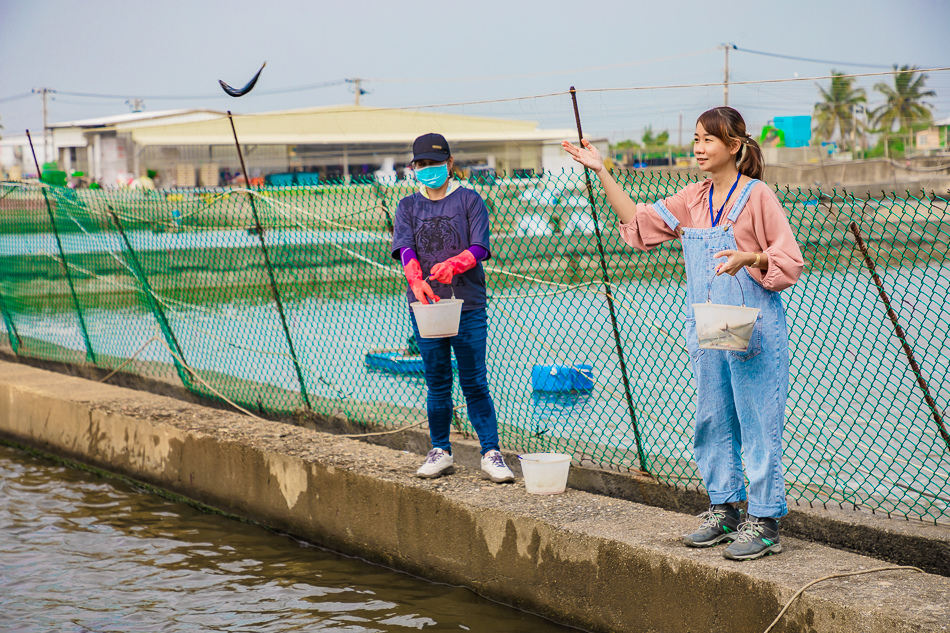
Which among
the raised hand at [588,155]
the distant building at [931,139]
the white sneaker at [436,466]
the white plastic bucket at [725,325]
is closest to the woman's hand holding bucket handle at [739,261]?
the white plastic bucket at [725,325]

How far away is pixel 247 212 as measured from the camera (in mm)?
7285

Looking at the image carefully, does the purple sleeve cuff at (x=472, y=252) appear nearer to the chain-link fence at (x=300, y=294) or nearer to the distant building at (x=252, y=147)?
the chain-link fence at (x=300, y=294)

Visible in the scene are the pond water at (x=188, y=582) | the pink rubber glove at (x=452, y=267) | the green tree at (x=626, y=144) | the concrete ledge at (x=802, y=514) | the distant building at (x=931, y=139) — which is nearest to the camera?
the concrete ledge at (x=802, y=514)

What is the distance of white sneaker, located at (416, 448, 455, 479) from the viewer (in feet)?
15.5

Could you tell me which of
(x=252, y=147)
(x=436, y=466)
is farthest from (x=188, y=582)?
(x=252, y=147)

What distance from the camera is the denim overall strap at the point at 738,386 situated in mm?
3266

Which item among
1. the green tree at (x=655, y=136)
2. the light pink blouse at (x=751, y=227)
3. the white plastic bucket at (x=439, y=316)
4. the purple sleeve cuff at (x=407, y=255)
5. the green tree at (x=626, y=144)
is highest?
the green tree at (x=626, y=144)

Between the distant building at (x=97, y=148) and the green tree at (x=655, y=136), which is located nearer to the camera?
the green tree at (x=655, y=136)

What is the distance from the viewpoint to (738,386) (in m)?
3.35

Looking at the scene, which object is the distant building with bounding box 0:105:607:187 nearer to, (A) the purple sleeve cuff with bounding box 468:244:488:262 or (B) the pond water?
(B) the pond water

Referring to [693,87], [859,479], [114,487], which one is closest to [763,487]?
[693,87]

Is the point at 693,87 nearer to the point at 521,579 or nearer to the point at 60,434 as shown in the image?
the point at 521,579

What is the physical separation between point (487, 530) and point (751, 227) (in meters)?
1.90

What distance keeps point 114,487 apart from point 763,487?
471 cm
